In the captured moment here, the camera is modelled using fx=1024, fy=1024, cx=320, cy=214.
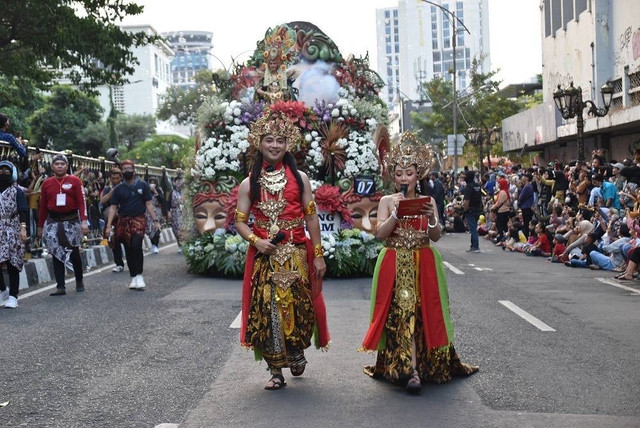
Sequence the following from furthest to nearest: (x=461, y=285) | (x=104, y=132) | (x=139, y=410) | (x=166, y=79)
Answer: (x=166, y=79) → (x=104, y=132) → (x=461, y=285) → (x=139, y=410)

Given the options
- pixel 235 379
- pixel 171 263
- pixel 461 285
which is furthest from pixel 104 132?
pixel 235 379

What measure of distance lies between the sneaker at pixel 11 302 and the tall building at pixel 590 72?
1780 cm

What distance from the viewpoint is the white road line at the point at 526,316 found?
1054 centimetres

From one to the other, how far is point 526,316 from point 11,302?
20.4ft

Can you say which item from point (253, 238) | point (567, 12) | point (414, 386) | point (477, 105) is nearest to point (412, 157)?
point (253, 238)

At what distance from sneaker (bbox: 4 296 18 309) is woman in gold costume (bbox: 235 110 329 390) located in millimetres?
5880

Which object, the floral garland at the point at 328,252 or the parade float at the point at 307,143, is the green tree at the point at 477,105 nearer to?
the parade float at the point at 307,143

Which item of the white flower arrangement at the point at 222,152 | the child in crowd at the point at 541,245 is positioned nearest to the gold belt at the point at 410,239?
the white flower arrangement at the point at 222,152

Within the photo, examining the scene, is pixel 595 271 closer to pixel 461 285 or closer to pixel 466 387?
pixel 461 285

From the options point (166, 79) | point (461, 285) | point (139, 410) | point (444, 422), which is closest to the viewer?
point (444, 422)

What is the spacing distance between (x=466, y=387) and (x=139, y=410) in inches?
93.3

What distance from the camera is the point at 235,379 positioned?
786 centimetres

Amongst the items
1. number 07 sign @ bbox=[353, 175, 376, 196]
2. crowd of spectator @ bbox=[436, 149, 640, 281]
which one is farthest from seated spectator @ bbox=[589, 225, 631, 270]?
number 07 sign @ bbox=[353, 175, 376, 196]

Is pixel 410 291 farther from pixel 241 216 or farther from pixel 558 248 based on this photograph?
pixel 558 248
